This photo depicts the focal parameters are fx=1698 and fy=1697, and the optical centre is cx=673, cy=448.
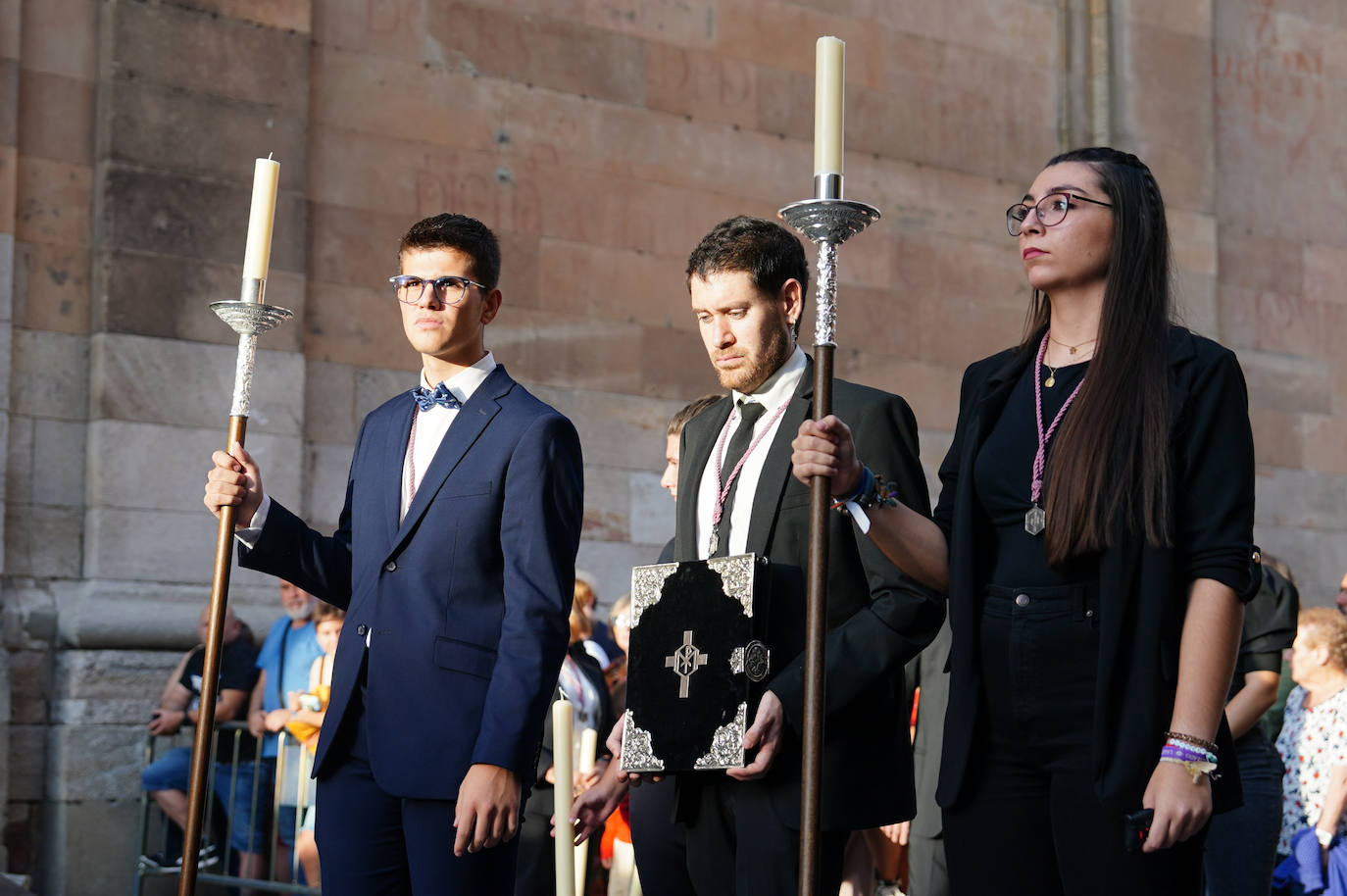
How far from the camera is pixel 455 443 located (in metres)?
3.58

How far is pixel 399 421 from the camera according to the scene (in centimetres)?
374

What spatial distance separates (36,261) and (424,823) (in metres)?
5.88

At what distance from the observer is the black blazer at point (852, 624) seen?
326 centimetres

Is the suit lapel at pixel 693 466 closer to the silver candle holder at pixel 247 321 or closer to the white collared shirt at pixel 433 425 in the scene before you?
the white collared shirt at pixel 433 425

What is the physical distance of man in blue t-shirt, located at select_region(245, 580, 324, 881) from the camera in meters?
7.78

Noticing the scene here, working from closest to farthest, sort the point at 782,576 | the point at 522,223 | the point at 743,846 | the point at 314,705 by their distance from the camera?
the point at 743,846 < the point at 782,576 < the point at 314,705 < the point at 522,223

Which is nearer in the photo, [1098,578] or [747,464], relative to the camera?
[1098,578]

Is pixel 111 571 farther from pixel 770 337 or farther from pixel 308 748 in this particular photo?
pixel 770 337

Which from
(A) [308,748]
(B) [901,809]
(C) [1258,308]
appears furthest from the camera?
(C) [1258,308]

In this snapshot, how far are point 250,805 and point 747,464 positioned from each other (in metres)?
5.12

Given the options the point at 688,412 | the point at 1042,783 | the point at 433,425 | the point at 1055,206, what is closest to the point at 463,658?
the point at 433,425

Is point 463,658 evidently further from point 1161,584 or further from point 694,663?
point 1161,584

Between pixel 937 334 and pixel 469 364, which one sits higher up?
pixel 937 334

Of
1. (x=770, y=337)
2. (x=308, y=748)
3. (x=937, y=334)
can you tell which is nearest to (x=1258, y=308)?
(x=937, y=334)
